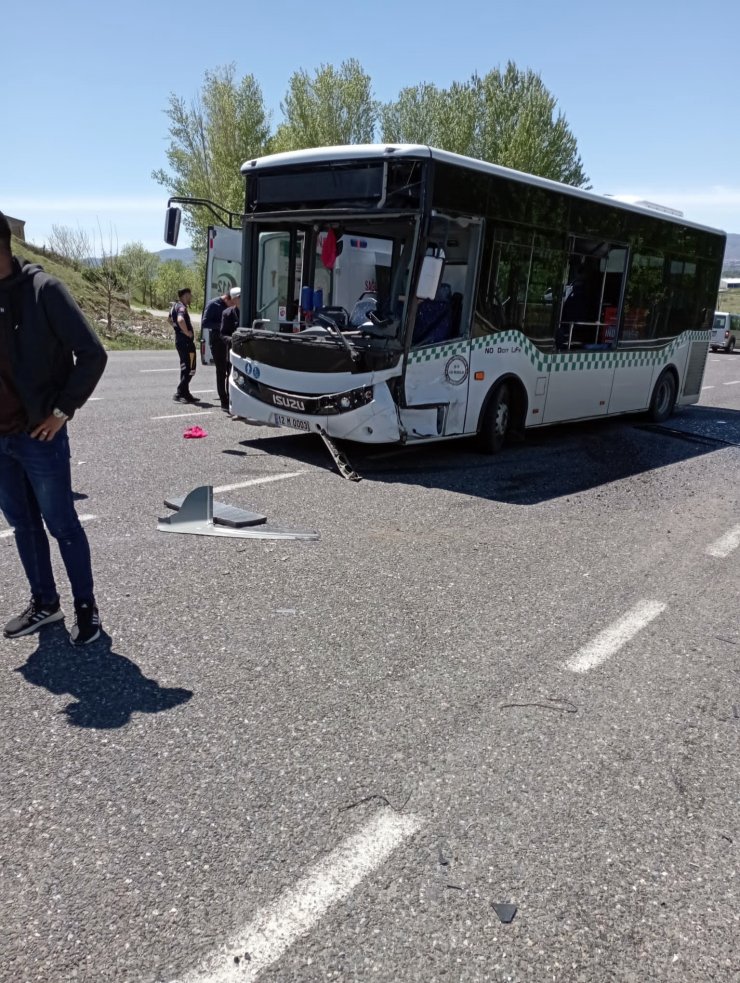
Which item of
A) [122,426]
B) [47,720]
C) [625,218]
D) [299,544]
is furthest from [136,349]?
[47,720]

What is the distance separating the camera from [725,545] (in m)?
6.73

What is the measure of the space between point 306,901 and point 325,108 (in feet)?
158

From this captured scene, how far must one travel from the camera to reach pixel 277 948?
2.36m

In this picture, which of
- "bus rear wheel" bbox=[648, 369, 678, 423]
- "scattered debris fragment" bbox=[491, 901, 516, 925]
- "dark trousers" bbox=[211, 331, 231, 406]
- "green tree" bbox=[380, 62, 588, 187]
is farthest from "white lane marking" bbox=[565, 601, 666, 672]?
"green tree" bbox=[380, 62, 588, 187]

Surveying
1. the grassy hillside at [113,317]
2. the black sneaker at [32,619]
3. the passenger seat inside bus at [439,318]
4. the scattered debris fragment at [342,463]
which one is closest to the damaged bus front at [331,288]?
the scattered debris fragment at [342,463]

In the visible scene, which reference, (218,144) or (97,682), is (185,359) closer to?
(97,682)

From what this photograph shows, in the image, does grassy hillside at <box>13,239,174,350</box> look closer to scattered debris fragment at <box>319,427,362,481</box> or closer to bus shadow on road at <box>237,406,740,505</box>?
bus shadow on road at <box>237,406,740,505</box>

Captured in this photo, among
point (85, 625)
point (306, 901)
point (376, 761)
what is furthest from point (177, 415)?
point (306, 901)

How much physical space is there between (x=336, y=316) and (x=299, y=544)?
149 inches

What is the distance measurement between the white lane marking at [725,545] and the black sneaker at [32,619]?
4754 millimetres

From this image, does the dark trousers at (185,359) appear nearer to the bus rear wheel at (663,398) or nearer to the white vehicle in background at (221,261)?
the white vehicle in background at (221,261)

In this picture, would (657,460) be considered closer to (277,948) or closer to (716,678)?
(716,678)

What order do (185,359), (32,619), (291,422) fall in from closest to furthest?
1. (32,619)
2. (291,422)
3. (185,359)

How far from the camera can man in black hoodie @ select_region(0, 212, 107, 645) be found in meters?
3.74
